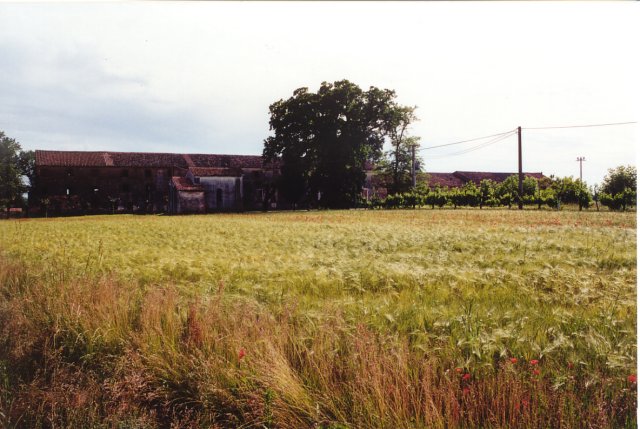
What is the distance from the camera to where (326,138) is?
150 ft

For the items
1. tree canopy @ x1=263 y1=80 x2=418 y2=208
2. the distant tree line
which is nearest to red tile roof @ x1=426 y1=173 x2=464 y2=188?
the distant tree line

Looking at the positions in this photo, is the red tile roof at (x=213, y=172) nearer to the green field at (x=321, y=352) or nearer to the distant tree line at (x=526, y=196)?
the distant tree line at (x=526, y=196)

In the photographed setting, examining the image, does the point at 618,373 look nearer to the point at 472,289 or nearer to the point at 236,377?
the point at 472,289

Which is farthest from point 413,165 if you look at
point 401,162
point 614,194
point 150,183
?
point 150,183

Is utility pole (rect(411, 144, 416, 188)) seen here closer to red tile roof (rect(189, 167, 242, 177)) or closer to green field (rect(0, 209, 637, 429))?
red tile roof (rect(189, 167, 242, 177))

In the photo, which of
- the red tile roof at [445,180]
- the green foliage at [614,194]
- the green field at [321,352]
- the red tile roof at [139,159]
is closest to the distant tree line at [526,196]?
the green foliage at [614,194]

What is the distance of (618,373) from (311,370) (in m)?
2.37

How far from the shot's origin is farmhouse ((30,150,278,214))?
162ft

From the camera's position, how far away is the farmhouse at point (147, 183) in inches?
1943

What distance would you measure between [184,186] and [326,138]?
17.4m

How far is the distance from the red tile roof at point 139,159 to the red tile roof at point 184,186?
1110cm

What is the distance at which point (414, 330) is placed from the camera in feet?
13.4

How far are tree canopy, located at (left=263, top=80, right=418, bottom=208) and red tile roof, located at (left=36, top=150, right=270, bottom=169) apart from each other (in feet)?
44.6

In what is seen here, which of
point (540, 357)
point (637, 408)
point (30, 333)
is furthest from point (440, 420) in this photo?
point (30, 333)
